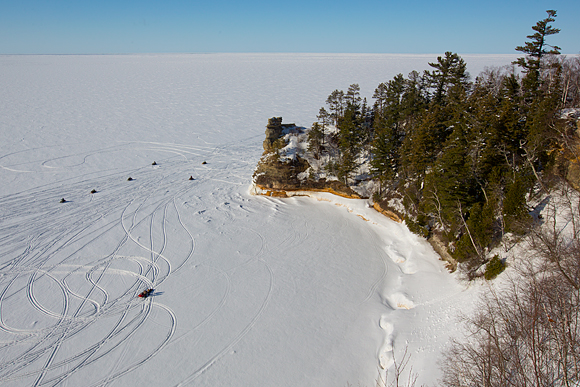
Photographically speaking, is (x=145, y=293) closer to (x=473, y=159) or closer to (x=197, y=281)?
(x=197, y=281)

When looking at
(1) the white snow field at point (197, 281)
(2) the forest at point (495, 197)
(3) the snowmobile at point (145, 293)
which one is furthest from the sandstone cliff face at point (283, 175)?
(3) the snowmobile at point (145, 293)

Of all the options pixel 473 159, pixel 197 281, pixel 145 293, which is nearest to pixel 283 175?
pixel 197 281

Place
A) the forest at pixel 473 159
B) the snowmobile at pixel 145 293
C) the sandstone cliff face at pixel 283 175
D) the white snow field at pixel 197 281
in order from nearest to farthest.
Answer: the white snow field at pixel 197 281
the forest at pixel 473 159
the snowmobile at pixel 145 293
the sandstone cliff face at pixel 283 175

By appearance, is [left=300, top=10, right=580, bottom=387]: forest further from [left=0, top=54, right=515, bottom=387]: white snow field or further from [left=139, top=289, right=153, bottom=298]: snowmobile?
[left=139, top=289, right=153, bottom=298]: snowmobile

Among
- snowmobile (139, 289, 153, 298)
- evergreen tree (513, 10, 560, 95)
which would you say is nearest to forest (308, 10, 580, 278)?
evergreen tree (513, 10, 560, 95)

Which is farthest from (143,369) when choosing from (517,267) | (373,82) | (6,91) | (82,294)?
(6,91)

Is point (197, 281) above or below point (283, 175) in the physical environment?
below

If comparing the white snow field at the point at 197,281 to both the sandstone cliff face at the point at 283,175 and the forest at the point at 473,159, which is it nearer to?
the sandstone cliff face at the point at 283,175

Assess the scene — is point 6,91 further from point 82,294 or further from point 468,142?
point 468,142

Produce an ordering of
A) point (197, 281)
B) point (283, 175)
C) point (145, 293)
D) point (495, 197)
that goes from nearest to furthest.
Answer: point (495, 197), point (145, 293), point (197, 281), point (283, 175)
